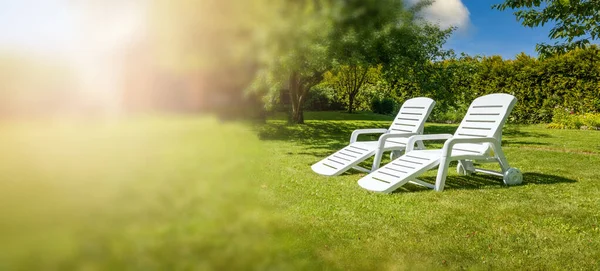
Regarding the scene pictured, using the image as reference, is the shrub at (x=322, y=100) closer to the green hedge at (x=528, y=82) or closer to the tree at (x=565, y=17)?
the green hedge at (x=528, y=82)

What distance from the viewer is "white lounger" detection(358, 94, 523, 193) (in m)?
6.12

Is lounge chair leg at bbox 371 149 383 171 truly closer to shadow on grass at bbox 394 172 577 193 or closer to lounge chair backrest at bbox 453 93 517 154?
shadow on grass at bbox 394 172 577 193

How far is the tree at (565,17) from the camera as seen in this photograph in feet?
32.7

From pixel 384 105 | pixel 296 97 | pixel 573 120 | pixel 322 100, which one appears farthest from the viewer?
pixel 322 100

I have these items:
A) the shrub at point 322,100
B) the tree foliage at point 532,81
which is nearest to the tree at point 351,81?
the shrub at point 322,100

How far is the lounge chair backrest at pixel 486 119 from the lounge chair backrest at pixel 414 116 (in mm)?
777

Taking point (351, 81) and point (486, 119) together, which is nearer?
point (486, 119)

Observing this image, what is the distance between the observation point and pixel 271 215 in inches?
191

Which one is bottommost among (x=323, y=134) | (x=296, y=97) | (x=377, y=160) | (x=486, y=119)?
(x=323, y=134)

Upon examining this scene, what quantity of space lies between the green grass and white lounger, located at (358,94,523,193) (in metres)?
0.19

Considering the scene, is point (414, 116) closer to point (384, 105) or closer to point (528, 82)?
point (528, 82)

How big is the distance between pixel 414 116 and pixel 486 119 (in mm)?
1466

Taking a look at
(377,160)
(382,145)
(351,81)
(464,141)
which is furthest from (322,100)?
(464,141)

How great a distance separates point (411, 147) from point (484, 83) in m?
13.9
